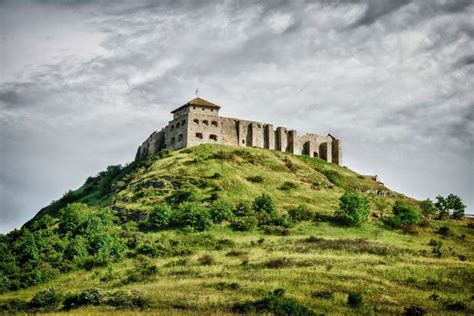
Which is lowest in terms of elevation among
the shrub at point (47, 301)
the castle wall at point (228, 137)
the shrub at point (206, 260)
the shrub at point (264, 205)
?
the shrub at point (47, 301)

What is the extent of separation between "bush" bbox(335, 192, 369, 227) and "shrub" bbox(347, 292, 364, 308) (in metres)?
31.0

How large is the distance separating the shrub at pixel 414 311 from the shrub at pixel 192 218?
3084cm

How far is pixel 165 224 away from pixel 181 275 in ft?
57.3

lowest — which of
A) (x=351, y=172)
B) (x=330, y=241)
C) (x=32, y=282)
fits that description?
(x=32, y=282)

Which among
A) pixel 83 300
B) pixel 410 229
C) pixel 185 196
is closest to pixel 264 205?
pixel 185 196

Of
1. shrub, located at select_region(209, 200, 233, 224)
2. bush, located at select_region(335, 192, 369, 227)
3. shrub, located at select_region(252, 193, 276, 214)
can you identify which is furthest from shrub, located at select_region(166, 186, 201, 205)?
bush, located at select_region(335, 192, 369, 227)

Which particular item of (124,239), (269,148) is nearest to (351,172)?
(269,148)

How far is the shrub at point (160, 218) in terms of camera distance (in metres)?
59.9

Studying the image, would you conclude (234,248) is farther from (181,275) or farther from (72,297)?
(72,297)

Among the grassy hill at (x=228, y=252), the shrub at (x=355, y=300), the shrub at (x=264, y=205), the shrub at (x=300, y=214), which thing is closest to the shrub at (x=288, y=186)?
the grassy hill at (x=228, y=252)

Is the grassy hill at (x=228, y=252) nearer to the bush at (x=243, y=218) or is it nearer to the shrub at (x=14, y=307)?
the shrub at (x=14, y=307)

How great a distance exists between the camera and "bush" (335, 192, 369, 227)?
6306cm

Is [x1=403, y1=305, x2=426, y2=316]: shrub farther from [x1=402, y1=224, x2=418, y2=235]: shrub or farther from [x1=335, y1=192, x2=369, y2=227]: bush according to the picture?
[x1=402, y1=224, x2=418, y2=235]: shrub

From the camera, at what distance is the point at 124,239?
183ft
